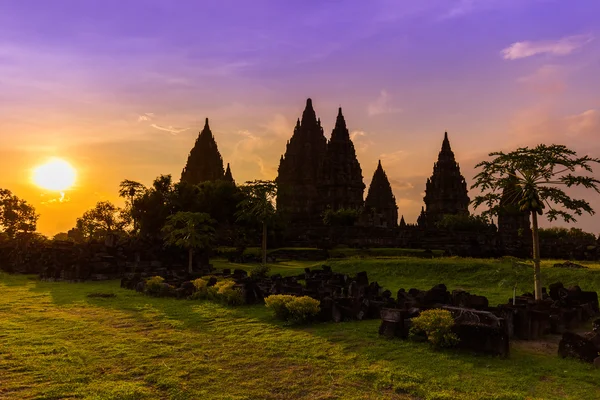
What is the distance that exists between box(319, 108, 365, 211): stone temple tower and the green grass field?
56589 millimetres

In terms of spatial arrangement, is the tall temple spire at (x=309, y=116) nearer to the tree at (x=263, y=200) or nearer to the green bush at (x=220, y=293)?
the tree at (x=263, y=200)

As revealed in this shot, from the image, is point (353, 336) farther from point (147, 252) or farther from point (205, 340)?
point (147, 252)

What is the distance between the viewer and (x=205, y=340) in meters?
10.9

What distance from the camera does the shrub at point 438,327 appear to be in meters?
9.83

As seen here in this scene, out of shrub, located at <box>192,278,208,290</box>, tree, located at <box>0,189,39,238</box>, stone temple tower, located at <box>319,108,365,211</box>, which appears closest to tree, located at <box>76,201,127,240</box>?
tree, located at <box>0,189,39,238</box>

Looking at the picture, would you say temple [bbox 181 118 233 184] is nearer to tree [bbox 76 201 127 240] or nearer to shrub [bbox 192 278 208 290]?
tree [bbox 76 201 127 240]

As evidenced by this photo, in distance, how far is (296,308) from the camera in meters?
12.7

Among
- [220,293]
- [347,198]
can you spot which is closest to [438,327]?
[220,293]

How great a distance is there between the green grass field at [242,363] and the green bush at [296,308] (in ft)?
1.38

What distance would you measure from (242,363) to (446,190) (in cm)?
7377

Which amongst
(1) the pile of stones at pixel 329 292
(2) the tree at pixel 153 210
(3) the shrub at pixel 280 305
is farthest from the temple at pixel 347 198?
(3) the shrub at pixel 280 305

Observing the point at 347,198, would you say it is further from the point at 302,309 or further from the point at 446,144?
the point at 302,309

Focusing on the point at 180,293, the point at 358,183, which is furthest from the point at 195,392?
the point at 358,183

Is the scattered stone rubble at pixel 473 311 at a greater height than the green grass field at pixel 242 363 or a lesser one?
greater
